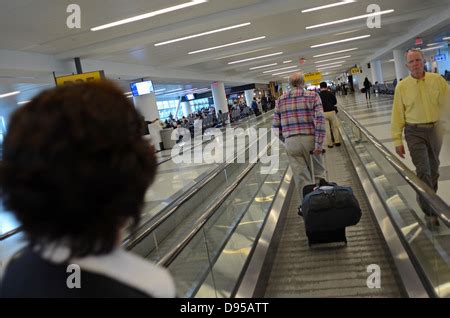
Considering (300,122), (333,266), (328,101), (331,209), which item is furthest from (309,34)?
(333,266)

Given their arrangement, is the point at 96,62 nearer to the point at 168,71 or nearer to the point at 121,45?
the point at 121,45

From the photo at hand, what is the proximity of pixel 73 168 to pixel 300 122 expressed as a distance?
17.0ft

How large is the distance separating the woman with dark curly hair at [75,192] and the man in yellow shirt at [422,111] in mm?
4355

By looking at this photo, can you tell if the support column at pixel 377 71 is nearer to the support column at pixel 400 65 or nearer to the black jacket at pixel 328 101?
the support column at pixel 400 65

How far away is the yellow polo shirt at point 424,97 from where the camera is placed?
4.67 metres

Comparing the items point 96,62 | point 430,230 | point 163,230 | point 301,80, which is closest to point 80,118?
point 430,230

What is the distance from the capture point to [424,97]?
4695mm

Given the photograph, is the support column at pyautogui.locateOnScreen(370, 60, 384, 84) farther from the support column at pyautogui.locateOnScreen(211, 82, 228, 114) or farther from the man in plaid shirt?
the man in plaid shirt

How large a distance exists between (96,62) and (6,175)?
50.3 ft

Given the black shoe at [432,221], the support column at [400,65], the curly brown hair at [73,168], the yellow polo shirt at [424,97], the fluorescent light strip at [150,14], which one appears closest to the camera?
the curly brown hair at [73,168]

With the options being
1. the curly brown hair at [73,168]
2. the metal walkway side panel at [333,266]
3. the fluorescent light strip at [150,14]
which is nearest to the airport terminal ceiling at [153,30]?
the fluorescent light strip at [150,14]

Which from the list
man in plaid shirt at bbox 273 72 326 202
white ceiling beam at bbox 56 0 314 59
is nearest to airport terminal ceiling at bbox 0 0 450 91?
white ceiling beam at bbox 56 0 314 59

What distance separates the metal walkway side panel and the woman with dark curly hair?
137 inches

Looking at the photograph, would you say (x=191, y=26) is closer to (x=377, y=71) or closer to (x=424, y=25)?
(x=424, y=25)
